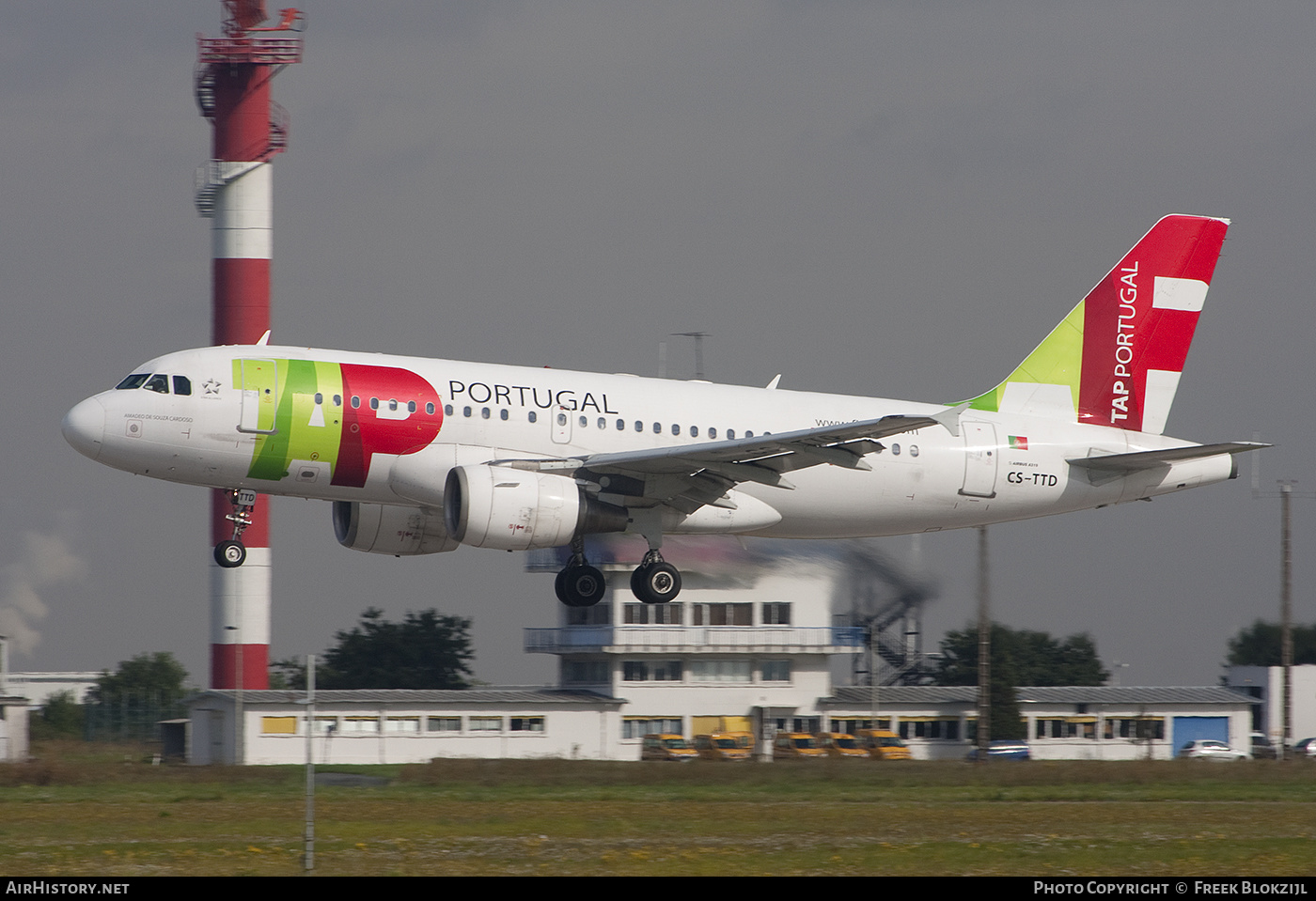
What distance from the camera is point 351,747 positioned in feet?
201

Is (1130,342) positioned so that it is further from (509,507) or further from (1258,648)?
(1258,648)

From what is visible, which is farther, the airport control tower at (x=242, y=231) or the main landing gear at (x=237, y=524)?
the airport control tower at (x=242, y=231)

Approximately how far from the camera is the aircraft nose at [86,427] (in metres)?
30.2

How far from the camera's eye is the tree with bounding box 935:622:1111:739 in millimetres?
69562

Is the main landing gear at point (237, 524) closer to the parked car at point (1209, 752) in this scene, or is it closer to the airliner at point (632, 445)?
the airliner at point (632, 445)

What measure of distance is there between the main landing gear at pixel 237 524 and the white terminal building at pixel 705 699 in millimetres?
26713

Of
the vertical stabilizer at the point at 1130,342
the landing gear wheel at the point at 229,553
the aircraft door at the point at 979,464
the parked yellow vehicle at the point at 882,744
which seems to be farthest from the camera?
the parked yellow vehicle at the point at 882,744

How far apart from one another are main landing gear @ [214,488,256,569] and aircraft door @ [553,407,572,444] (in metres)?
5.76

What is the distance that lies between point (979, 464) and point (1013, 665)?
1594 inches

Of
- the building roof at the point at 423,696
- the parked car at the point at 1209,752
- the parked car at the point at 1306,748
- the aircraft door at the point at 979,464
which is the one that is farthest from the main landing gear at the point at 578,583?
the parked car at the point at 1306,748

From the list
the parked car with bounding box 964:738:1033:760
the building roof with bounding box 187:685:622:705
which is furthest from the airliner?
the building roof with bounding box 187:685:622:705

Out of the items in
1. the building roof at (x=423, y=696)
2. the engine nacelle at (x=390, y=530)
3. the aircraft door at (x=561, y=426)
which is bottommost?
the building roof at (x=423, y=696)

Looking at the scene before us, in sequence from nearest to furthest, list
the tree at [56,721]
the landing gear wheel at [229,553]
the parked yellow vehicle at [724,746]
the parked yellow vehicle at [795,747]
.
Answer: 1. the landing gear wheel at [229,553]
2. the parked yellow vehicle at [795,747]
3. the parked yellow vehicle at [724,746]
4. the tree at [56,721]

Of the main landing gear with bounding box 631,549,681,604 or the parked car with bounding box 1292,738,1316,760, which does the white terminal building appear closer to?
the parked car with bounding box 1292,738,1316,760
